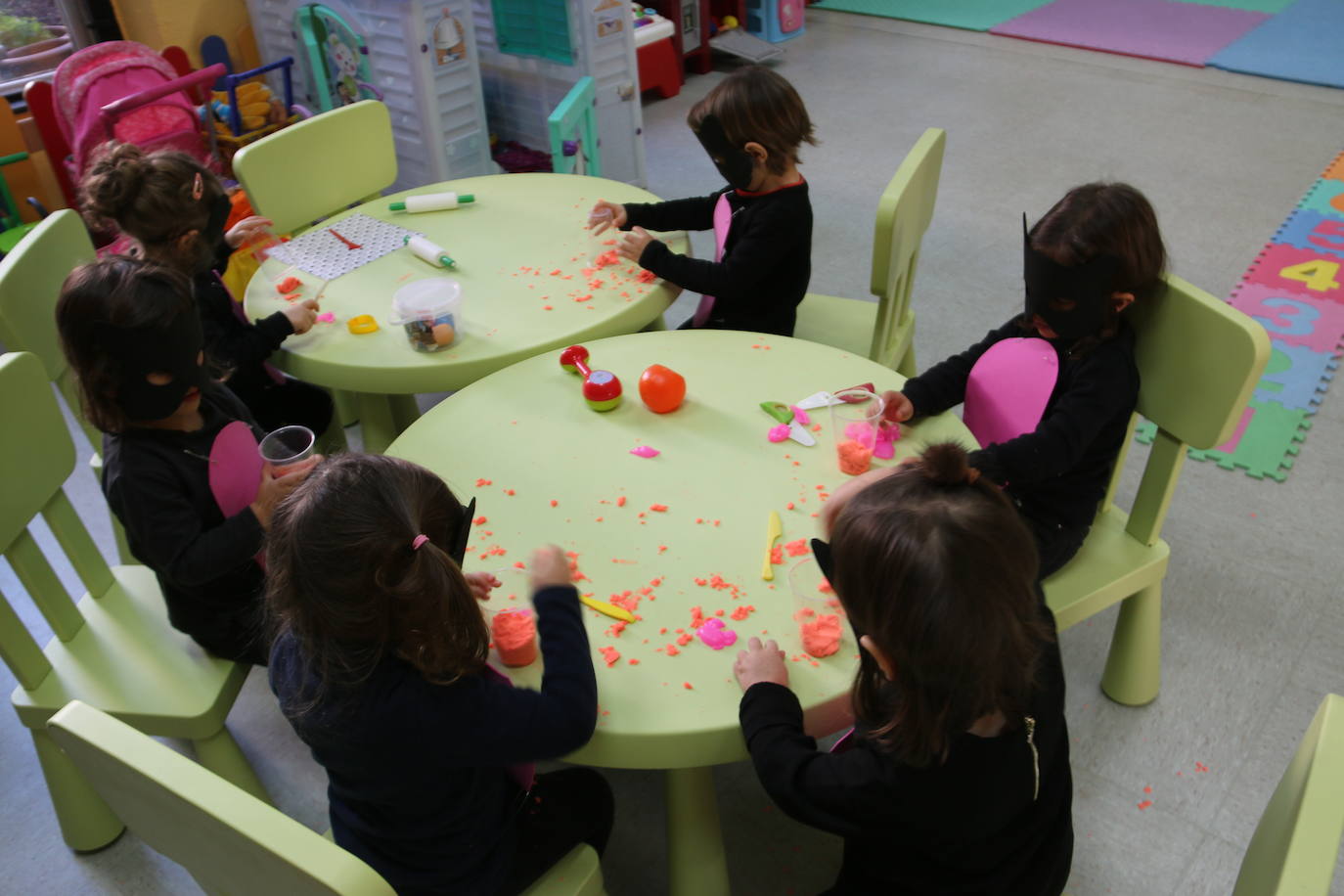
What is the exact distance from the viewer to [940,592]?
38.0 inches

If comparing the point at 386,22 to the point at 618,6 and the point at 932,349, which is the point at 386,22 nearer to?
the point at 618,6

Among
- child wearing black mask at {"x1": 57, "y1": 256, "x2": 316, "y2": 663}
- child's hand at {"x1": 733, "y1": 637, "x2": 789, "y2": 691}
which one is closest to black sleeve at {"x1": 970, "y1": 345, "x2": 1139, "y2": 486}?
child's hand at {"x1": 733, "y1": 637, "x2": 789, "y2": 691}

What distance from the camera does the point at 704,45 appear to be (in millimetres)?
5391

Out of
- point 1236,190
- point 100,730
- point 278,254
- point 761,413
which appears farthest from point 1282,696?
point 1236,190

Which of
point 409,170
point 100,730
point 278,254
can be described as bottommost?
point 409,170

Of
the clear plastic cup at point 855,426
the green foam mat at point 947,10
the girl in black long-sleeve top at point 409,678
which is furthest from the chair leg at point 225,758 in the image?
the green foam mat at point 947,10

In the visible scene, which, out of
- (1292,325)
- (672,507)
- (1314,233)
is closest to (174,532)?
(672,507)

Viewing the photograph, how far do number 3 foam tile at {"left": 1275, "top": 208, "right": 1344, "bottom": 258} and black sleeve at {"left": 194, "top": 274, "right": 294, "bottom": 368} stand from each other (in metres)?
3.38

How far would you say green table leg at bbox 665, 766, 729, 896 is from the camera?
4.83 feet

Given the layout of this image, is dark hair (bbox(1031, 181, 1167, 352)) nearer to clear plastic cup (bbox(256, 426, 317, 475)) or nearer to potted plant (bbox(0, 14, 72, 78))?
clear plastic cup (bbox(256, 426, 317, 475))

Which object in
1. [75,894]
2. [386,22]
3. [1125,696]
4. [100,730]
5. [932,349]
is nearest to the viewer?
[100,730]

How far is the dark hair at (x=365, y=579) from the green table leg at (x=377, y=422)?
1.21m

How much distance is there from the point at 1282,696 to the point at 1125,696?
1.05ft

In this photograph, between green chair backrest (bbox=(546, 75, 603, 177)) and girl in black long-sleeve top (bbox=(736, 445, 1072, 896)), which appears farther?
green chair backrest (bbox=(546, 75, 603, 177))
